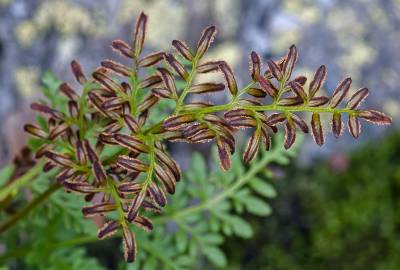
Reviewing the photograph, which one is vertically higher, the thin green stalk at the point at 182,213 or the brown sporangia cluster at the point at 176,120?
the brown sporangia cluster at the point at 176,120

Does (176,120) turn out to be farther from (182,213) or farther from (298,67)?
(298,67)

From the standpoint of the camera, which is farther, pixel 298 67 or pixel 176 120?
pixel 298 67

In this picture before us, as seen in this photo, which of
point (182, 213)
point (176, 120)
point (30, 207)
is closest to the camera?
point (176, 120)

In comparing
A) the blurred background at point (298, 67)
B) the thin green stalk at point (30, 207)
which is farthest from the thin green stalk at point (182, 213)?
the blurred background at point (298, 67)

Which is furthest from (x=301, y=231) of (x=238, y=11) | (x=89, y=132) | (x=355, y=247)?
(x=89, y=132)

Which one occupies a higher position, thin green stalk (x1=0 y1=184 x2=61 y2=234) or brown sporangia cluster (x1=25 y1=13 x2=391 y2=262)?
brown sporangia cluster (x1=25 y1=13 x2=391 y2=262)

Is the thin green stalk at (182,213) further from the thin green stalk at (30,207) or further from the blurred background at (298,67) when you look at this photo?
the blurred background at (298,67)

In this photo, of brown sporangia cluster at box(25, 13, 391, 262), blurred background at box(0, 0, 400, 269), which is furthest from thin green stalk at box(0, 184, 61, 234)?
blurred background at box(0, 0, 400, 269)

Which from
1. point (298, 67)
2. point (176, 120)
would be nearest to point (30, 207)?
point (176, 120)

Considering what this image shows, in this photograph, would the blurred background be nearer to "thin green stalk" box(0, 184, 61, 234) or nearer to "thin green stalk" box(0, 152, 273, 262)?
"thin green stalk" box(0, 152, 273, 262)
